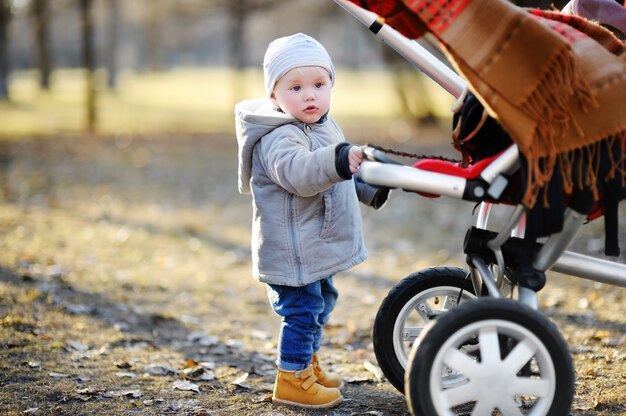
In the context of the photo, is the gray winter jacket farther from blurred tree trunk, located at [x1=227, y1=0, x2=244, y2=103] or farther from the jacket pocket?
blurred tree trunk, located at [x1=227, y1=0, x2=244, y2=103]

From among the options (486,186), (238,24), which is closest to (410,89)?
(238,24)

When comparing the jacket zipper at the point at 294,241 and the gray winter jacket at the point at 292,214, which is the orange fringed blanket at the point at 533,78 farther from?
the jacket zipper at the point at 294,241

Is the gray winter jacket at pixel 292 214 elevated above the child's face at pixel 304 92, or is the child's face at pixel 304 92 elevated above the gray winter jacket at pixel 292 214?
the child's face at pixel 304 92

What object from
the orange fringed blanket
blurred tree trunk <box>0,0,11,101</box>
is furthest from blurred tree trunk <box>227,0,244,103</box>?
the orange fringed blanket

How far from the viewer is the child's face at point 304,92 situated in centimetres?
312

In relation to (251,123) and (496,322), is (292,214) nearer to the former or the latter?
(251,123)

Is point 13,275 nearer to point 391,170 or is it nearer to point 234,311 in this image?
point 234,311

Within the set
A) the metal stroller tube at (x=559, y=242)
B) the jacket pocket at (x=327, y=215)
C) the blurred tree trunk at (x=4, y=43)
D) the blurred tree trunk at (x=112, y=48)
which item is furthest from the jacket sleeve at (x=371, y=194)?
the blurred tree trunk at (x=112, y=48)

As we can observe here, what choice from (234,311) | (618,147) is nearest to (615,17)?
(618,147)

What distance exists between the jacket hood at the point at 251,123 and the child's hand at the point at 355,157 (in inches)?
19.0

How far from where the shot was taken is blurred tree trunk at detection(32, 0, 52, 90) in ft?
68.2

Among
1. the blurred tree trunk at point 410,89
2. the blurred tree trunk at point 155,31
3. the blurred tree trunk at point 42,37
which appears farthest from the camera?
the blurred tree trunk at point 155,31

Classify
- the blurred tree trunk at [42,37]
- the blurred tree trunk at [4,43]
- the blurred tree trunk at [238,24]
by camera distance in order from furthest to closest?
the blurred tree trunk at [42,37] < the blurred tree trunk at [4,43] < the blurred tree trunk at [238,24]

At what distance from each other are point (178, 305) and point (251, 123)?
8.42 feet
